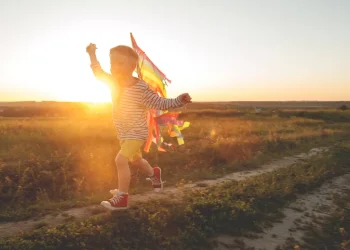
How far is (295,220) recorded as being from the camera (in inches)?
210

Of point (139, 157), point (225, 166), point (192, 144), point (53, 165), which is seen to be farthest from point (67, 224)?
point (192, 144)

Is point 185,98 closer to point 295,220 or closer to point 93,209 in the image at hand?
point 93,209

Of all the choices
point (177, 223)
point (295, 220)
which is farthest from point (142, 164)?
point (295, 220)

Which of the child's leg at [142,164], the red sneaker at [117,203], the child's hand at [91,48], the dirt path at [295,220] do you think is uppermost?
the child's hand at [91,48]

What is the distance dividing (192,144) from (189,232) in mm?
7522

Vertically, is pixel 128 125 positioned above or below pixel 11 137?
above

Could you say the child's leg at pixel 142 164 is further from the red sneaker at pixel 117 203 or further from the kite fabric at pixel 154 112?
the red sneaker at pixel 117 203

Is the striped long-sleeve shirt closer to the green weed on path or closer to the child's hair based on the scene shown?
the child's hair

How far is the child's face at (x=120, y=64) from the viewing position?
4.50 meters

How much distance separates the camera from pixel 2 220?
4.54 metres

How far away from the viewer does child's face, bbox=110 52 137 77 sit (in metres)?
4.50

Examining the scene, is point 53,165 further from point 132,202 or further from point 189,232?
point 189,232

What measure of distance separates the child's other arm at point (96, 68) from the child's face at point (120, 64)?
A: 0.26 meters

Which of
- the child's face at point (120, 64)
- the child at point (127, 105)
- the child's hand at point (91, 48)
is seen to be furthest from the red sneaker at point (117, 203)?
the child's hand at point (91, 48)
